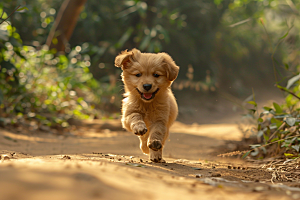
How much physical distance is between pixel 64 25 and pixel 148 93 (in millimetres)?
7286

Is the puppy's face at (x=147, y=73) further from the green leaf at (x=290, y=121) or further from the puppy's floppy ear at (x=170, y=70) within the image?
the green leaf at (x=290, y=121)

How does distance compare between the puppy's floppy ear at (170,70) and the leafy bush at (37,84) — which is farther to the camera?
the leafy bush at (37,84)

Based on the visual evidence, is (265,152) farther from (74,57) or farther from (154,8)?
(154,8)

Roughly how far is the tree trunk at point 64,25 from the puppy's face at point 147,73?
6.55m

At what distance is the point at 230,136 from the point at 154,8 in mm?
7585

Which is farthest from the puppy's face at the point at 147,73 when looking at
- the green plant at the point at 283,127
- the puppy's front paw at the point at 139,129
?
the green plant at the point at 283,127

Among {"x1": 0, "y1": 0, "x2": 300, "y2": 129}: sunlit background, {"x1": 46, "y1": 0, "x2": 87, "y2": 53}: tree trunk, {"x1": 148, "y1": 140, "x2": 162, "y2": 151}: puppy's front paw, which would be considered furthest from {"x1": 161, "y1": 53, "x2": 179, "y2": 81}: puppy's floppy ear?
{"x1": 46, "y1": 0, "x2": 87, "y2": 53}: tree trunk

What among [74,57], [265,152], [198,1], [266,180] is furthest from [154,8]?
[266,180]

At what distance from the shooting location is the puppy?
3.78m

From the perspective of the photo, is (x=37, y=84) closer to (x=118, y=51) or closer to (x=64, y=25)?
(x=64, y=25)

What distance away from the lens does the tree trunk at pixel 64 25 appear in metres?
9.95

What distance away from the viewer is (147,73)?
152 inches

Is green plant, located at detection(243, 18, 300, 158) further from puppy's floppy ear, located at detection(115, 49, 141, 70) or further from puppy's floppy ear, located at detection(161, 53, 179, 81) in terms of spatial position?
puppy's floppy ear, located at detection(115, 49, 141, 70)

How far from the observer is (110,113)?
1039 cm
